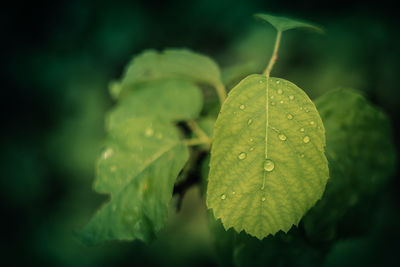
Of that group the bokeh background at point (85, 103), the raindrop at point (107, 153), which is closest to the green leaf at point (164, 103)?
the raindrop at point (107, 153)

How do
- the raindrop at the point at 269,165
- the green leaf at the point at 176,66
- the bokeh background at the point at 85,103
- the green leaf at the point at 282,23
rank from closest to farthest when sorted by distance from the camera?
the raindrop at the point at 269,165
the green leaf at the point at 282,23
the green leaf at the point at 176,66
the bokeh background at the point at 85,103

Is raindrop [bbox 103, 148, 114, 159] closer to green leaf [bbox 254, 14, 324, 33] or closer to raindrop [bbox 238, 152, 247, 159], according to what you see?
raindrop [bbox 238, 152, 247, 159]

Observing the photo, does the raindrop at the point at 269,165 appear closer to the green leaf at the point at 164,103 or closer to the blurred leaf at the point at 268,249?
the blurred leaf at the point at 268,249

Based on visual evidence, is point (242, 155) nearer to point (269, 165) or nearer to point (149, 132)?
point (269, 165)

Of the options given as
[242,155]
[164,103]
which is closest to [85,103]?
[164,103]

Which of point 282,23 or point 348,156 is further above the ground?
point 282,23

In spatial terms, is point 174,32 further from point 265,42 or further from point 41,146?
point 41,146

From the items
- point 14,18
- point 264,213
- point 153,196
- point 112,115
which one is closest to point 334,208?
point 264,213
